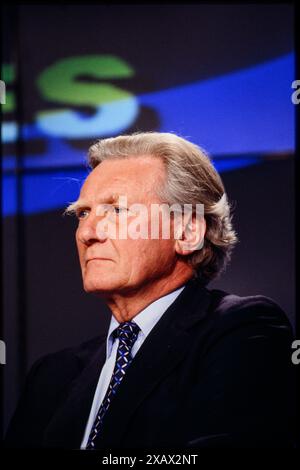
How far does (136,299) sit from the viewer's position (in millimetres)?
1713

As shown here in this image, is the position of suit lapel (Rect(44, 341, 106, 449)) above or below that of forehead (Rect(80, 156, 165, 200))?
below

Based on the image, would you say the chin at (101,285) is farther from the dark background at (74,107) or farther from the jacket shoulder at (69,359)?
the dark background at (74,107)

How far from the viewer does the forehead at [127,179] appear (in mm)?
1715

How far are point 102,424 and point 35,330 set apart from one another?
667mm

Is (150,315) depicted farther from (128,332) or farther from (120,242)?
(120,242)

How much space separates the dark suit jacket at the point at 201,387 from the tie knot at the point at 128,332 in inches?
3.4

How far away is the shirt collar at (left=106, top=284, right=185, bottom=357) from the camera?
5.49 feet

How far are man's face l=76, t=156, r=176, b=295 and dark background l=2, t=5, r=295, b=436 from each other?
30cm

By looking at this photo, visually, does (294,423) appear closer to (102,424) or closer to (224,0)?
(102,424)

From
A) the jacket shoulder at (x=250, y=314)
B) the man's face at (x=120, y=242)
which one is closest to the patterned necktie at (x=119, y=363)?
the man's face at (x=120, y=242)

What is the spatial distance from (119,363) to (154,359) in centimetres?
13

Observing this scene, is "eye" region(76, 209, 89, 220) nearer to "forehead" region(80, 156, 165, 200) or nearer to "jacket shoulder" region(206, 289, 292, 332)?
"forehead" region(80, 156, 165, 200)

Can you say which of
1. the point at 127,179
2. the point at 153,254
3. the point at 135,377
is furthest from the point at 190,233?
the point at 135,377

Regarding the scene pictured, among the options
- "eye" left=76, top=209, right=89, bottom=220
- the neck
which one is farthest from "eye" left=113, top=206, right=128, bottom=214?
the neck
